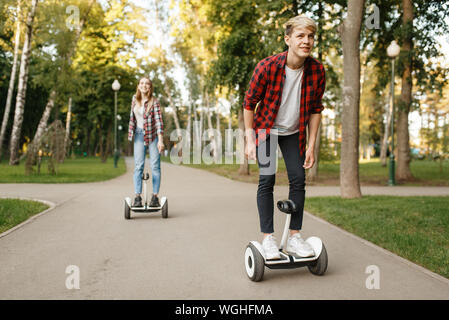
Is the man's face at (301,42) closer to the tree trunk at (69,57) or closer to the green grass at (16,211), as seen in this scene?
the green grass at (16,211)

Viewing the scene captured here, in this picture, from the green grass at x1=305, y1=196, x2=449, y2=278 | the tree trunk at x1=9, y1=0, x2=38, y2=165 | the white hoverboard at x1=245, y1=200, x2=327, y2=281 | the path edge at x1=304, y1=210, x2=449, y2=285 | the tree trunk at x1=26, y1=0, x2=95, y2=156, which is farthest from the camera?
the tree trunk at x1=26, y1=0, x2=95, y2=156

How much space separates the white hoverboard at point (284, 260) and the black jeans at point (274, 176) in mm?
242

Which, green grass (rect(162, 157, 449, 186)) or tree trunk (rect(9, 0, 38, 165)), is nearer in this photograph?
green grass (rect(162, 157, 449, 186))

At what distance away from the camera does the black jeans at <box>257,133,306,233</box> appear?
361 centimetres

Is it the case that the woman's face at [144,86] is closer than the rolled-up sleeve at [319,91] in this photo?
No

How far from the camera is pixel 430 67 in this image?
15023 mm

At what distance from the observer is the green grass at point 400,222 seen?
4.30 metres

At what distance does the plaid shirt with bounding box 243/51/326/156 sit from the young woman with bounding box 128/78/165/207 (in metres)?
3.16

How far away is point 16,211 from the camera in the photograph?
22.4ft

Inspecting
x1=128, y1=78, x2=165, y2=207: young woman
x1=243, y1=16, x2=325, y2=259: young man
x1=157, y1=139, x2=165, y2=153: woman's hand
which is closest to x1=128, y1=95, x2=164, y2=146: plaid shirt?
x1=128, y1=78, x2=165, y2=207: young woman

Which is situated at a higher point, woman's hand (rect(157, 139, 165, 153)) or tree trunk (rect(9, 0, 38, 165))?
tree trunk (rect(9, 0, 38, 165))

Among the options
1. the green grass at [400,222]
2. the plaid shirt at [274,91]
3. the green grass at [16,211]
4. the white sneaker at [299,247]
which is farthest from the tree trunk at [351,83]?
the green grass at [16,211]

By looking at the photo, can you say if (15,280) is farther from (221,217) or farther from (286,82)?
(221,217)

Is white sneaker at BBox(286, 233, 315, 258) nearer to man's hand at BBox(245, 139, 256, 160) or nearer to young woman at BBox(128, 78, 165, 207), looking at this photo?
man's hand at BBox(245, 139, 256, 160)
